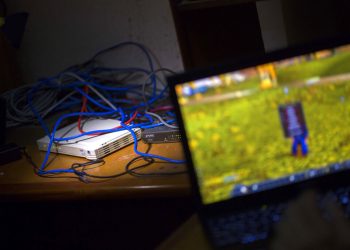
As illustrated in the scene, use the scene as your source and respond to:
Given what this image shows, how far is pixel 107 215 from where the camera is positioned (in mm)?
1430

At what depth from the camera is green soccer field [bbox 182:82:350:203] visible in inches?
37.0

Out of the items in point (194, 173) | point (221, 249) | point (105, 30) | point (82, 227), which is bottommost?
point (82, 227)

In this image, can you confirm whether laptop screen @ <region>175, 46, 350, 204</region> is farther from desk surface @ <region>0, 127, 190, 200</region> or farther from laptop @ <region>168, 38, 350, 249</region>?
desk surface @ <region>0, 127, 190, 200</region>

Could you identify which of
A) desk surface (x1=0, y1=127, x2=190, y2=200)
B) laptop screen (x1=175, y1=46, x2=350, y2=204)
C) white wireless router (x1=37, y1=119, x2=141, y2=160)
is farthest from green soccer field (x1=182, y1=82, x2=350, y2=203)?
white wireless router (x1=37, y1=119, x2=141, y2=160)

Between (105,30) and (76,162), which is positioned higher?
(105,30)

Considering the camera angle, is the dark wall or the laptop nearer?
the laptop

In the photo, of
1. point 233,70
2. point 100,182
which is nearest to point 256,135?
point 233,70

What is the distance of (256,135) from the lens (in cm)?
95

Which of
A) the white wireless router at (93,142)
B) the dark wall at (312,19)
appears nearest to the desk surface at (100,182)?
the white wireless router at (93,142)

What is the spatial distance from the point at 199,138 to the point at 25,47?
131 cm

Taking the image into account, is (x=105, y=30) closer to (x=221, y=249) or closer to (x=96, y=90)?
(x=96, y=90)

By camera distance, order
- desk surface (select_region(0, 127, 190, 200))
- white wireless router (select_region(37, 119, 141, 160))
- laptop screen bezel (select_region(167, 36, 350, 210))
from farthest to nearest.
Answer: white wireless router (select_region(37, 119, 141, 160))
desk surface (select_region(0, 127, 190, 200))
laptop screen bezel (select_region(167, 36, 350, 210))

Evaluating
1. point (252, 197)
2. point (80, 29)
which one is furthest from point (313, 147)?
point (80, 29)

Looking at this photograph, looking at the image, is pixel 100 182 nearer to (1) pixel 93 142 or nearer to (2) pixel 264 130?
→ (1) pixel 93 142
